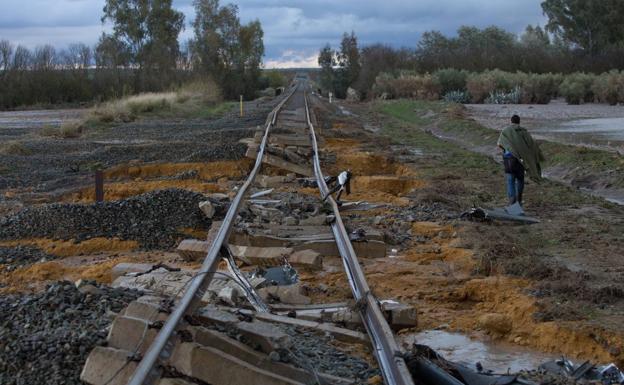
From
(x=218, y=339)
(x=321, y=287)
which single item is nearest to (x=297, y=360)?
(x=218, y=339)

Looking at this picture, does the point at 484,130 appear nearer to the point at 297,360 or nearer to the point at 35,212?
the point at 35,212

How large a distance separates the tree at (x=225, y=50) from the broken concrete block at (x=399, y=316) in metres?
68.7

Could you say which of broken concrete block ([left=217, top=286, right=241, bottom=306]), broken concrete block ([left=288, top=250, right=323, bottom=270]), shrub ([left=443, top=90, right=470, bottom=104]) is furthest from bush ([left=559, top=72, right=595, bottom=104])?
broken concrete block ([left=217, top=286, right=241, bottom=306])

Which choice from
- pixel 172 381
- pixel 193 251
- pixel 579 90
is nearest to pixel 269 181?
pixel 193 251

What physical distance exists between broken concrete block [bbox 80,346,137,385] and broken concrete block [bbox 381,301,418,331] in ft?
8.23

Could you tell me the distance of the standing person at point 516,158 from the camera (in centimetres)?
1331

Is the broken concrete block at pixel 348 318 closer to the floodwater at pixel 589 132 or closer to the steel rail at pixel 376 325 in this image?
the steel rail at pixel 376 325

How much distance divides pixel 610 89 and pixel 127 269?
44661 mm

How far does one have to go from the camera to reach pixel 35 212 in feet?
38.7

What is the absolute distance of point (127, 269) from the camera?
28.7 feet

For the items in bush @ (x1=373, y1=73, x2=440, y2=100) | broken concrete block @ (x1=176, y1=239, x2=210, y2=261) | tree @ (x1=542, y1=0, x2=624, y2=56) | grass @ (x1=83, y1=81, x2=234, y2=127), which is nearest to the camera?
broken concrete block @ (x1=176, y1=239, x2=210, y2=261)

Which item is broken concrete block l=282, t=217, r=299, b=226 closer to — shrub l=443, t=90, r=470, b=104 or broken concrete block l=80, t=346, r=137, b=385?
broken concrete block l=80, t=346, r=137, b=385

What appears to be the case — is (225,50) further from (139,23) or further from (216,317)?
(216,317)

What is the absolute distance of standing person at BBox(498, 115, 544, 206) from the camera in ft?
43.7
